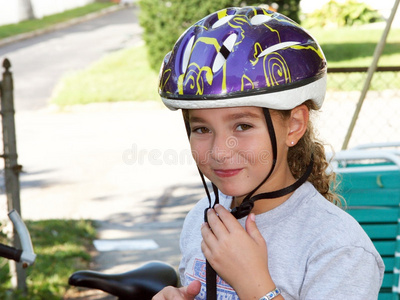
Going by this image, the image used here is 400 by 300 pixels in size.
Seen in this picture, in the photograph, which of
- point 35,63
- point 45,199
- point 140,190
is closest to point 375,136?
point 140,190

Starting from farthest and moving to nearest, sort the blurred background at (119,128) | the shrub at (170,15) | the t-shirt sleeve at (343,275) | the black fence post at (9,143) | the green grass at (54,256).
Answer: the shrub at (170,15) → the blurred background at (119,128) → the green grass at (54,256) → the black fence post at (9,143) → the t-shirt sleeve at (343,275)

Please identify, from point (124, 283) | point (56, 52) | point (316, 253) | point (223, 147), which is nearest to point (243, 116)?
point (223, 147)

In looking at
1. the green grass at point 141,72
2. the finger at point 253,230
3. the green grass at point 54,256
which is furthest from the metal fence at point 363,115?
the finger at point 253,230

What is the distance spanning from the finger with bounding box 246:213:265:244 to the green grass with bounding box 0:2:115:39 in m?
21.6

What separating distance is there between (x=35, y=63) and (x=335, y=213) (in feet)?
55.3

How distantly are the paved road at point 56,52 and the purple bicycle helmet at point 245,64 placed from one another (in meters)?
11.6

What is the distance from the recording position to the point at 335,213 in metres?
1.88

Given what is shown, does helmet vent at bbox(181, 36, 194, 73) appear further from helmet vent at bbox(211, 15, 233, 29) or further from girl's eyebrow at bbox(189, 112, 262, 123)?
girl's eyebrow at bbox(189, 112, 262, 123)

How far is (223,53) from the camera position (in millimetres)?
2037

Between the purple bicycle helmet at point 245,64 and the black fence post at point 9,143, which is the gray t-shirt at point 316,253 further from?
the black fence post at point 9,143

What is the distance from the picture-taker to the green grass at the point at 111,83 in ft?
43.6

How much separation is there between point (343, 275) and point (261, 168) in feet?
1.45

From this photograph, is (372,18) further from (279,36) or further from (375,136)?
(279,36)

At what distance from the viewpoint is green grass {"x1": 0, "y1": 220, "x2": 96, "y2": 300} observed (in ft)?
15.2
